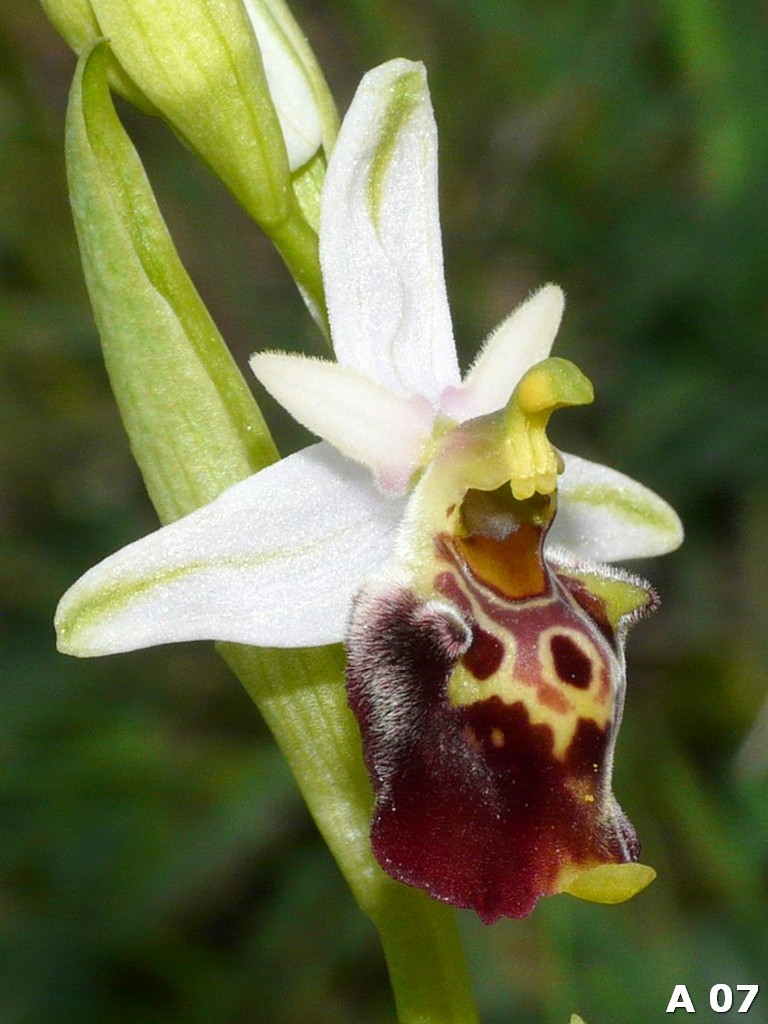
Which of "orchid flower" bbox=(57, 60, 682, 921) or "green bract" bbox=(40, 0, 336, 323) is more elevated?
"green bract" bbox=(40, 0, 336, 323)

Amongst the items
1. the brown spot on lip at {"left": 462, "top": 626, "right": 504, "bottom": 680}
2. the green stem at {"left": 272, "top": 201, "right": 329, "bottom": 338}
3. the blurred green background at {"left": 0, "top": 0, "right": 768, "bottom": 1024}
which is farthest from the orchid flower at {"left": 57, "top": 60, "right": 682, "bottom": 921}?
the blurred green background at {"left": 0, "top": 0, "right": 768, "bottom": 1024}

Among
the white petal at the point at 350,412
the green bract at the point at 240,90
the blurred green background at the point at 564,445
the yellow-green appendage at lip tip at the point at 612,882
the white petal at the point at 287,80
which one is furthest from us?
the blurred green background at the point at 564,445

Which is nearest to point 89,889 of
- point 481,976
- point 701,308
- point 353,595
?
point 481,976

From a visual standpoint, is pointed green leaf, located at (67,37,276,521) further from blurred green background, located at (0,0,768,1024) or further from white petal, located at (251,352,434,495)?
blurred green background, located at (0,0,768,1024)

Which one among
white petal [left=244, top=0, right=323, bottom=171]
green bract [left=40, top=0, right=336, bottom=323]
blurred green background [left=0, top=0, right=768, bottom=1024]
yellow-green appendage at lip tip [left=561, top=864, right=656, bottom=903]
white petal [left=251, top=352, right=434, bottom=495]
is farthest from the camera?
blurred green background [left=0, top=0, right=768, bottom=1024]

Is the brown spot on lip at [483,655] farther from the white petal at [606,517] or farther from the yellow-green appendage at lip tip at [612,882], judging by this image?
the white petal at [606,517]

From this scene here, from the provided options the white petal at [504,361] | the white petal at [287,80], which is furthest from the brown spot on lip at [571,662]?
the white petal at [287,80]
